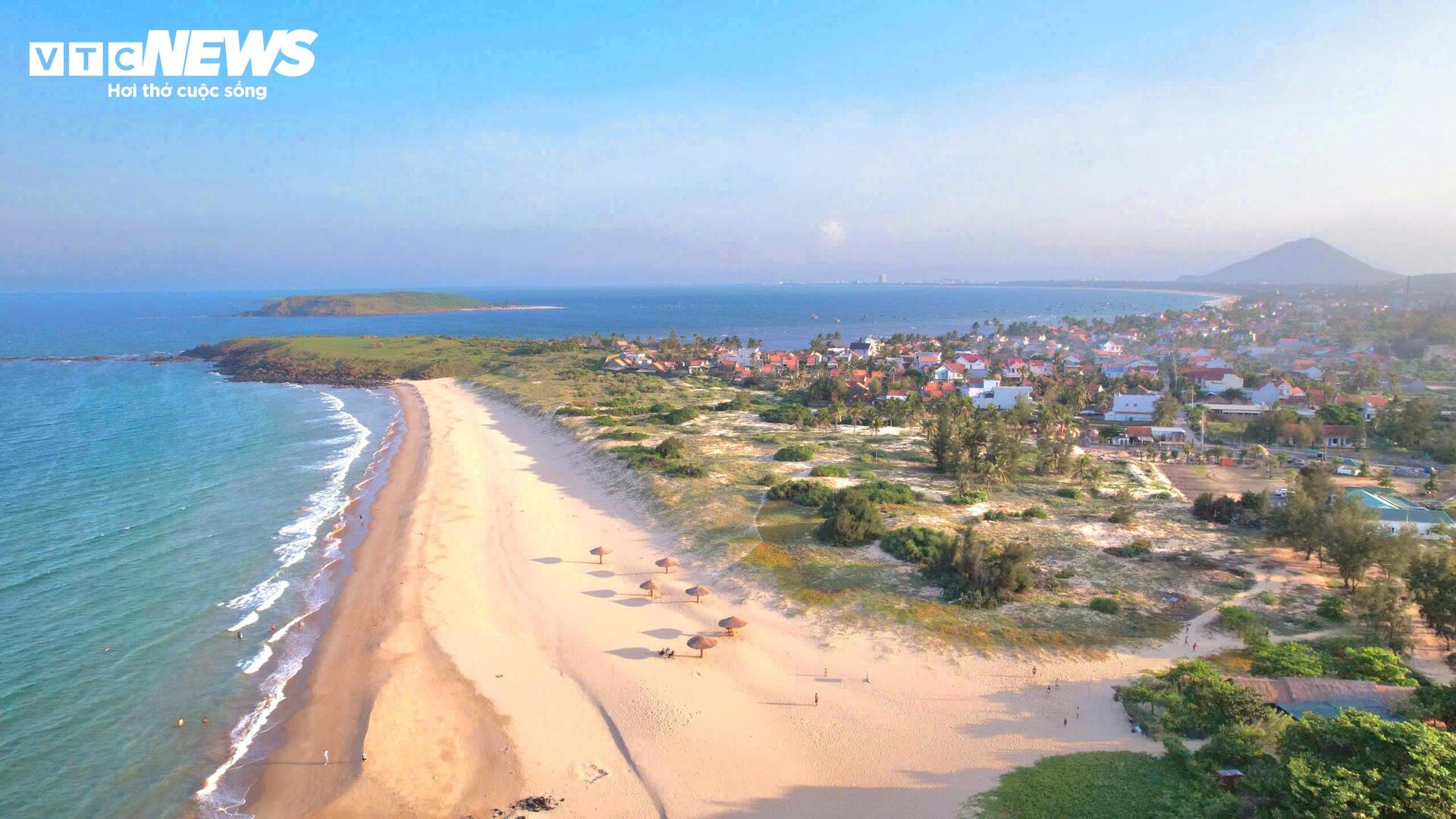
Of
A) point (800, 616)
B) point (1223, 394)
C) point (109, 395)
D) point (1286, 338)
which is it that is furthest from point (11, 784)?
point (1286, 338)

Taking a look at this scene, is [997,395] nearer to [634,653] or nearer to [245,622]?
[634,653]

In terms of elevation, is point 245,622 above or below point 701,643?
below

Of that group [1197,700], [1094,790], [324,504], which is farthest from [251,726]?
[1197,700]

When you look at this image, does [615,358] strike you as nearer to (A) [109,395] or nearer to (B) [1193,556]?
(A) [109,395]

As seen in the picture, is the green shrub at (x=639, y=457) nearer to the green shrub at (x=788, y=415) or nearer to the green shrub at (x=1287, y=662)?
the green shrub at (x=788, y=415)

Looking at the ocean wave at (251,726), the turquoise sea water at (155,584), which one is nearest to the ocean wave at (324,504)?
the turquoise sea water at (155,584)

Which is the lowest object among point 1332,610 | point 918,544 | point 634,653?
point 634,653
